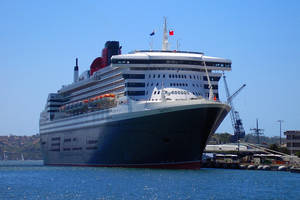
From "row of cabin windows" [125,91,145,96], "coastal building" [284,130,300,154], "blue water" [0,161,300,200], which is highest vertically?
"row of cabin windows" [125,91,145,96]

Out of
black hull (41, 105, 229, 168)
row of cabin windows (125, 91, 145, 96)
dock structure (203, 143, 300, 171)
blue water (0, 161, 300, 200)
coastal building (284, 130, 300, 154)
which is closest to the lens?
blue water (0, 161, 300, 200)

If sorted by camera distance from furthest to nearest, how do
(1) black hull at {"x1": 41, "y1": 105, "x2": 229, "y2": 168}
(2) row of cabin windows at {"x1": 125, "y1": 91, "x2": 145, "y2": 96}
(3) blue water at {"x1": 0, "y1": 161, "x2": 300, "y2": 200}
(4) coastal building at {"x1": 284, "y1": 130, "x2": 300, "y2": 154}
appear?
(4) coastal building at {"x1": 284, "y1": 130, "x2": 300, "y2": 154}
(2) row of cabin windows at {"x1": 125, "y1": 91, "x2": 145, "y2": 96}
(1) black hull at {"x1": 41, "y1": 105, "x2": 229, "y2": 168}
(3) blue water at {"x1": 0, "y1": 161, "x2": 300, "y2": 200}

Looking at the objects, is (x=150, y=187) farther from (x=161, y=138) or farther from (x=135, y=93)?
(x=135, y=93)

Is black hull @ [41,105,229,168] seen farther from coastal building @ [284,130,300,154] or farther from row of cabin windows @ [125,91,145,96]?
coastal building @ [284,130,300,154]

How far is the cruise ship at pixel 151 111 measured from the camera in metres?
53.8

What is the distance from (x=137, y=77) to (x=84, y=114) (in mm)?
12027

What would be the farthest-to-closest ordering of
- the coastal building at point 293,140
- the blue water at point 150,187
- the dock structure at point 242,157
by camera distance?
the coastal building at point 293,140, the dock structure at point 242,157, the blue water at point 150,187

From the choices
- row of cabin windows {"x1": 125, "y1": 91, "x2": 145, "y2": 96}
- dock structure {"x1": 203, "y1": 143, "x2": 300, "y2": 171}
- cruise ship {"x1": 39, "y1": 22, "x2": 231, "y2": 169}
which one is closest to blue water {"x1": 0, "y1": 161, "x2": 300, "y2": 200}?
cruise ship {"x1": 39, "y1": 22, "x2": 231, "y2": 169}

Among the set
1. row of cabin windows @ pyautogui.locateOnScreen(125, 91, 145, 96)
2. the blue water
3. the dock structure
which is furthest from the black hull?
the dock structure

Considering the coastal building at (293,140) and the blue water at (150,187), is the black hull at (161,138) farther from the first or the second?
the coastal building at (293,140)

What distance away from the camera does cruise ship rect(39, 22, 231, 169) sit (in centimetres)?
5375

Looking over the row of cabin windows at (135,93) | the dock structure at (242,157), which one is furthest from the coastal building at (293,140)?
the row of cabin windows at (135,93)

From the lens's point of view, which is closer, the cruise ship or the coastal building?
the cruise ship

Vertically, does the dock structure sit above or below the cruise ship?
below
